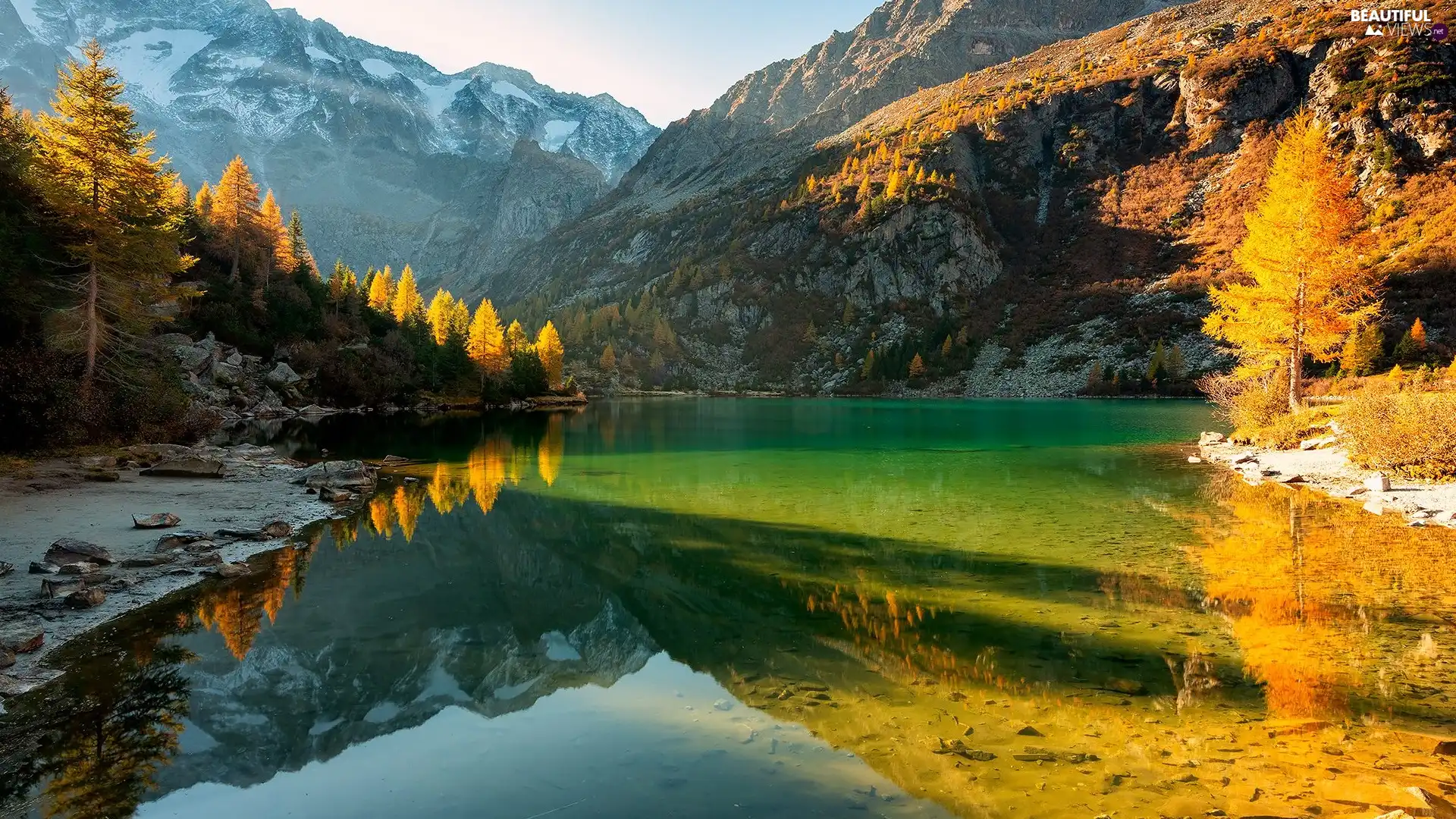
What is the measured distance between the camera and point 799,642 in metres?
10.9

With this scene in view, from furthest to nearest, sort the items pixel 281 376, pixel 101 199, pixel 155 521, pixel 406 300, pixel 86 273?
pixel 406 300, pixel 281 376, pixel 86 273, pixel 101 199, pixel 155 521

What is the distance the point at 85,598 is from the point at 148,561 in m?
2.69

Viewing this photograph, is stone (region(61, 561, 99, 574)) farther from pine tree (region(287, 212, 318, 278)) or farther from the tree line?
pine tree (region(287, 212, 318, 278))

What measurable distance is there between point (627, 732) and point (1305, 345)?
39048mm

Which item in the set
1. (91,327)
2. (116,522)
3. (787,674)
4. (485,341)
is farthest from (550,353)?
(787,674)

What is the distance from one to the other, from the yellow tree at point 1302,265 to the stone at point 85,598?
41788mm

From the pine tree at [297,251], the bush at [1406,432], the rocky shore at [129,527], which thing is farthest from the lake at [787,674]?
the pine tree at [297,251]

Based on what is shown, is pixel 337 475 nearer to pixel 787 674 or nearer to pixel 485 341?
pixel 787 674

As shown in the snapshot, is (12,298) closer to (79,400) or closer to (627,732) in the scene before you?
(79,400)

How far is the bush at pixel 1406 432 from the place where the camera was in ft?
68.9

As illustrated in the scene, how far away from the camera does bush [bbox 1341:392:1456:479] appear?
68.9 feet

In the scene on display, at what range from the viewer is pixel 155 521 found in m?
16.6

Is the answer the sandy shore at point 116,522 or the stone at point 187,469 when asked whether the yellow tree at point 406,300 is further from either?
the sandy shore at point 116,522

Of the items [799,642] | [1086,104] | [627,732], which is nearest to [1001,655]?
[799,642]
